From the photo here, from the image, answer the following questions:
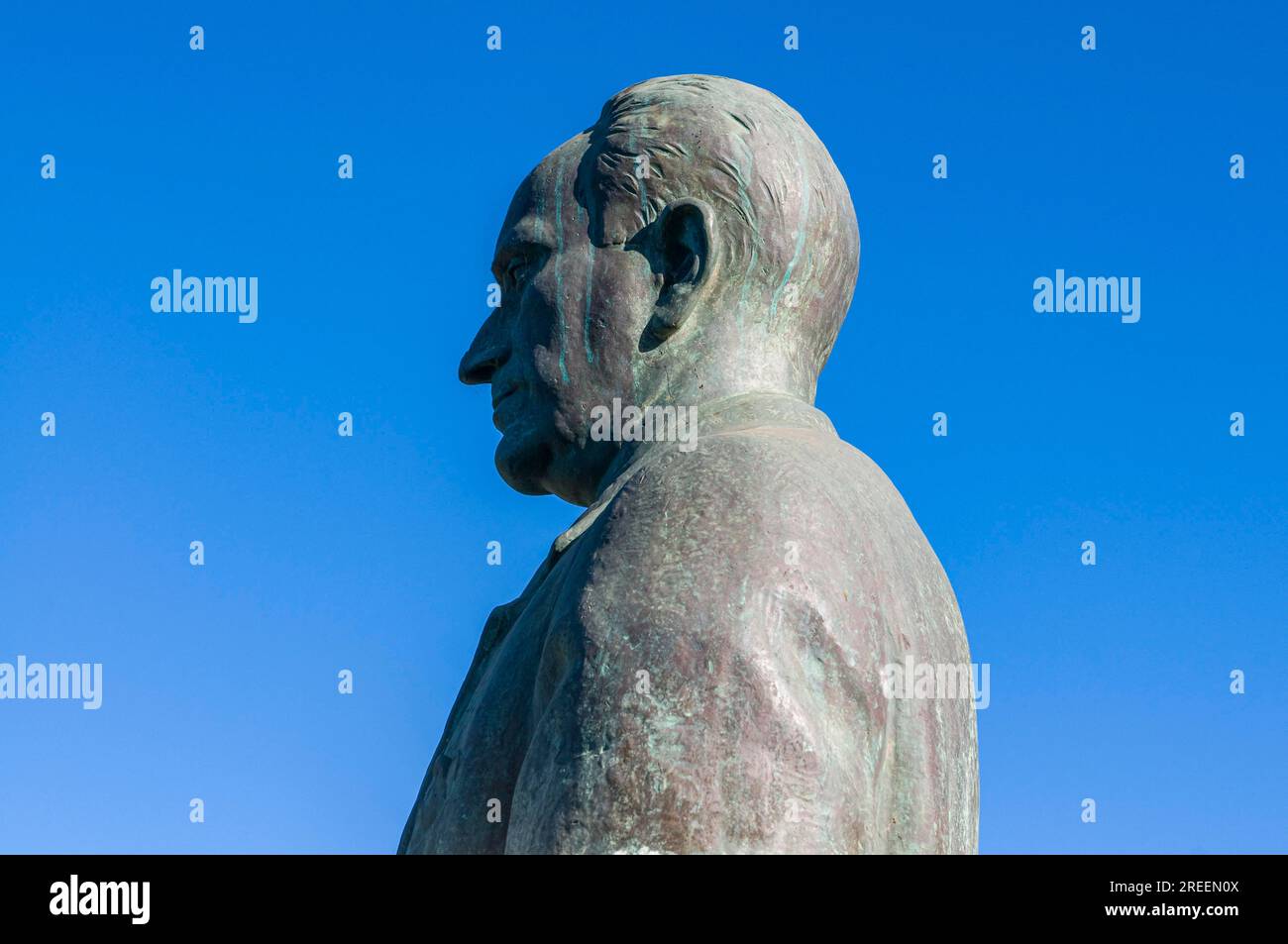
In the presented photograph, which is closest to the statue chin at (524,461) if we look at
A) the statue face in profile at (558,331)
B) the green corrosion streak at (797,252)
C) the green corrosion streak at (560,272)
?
the statue face in profile at (558,331)

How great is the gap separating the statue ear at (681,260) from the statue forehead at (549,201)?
36 centimetres

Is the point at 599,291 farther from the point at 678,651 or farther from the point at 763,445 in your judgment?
the point at 678,651

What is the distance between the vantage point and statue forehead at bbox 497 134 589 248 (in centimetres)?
712

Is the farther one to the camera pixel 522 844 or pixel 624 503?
pixel 624 503

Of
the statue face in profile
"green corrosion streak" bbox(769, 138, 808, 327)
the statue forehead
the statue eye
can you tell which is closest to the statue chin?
the statue face in profile

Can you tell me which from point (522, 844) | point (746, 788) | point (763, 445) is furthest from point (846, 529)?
point (522, 844)

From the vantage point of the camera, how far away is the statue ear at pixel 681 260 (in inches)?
266

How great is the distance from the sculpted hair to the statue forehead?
6 centimetres

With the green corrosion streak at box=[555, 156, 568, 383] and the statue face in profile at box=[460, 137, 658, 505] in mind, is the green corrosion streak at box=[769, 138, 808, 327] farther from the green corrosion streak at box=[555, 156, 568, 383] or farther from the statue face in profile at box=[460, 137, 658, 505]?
the green corrosion streak at box=[555, 156, 568, 383]

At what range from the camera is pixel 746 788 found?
210 inches

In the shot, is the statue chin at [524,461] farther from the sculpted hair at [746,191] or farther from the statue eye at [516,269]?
the sculpted hair at [746,191]

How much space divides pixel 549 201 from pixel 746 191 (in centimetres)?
79

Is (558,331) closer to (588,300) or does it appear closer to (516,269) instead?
(588,300)
